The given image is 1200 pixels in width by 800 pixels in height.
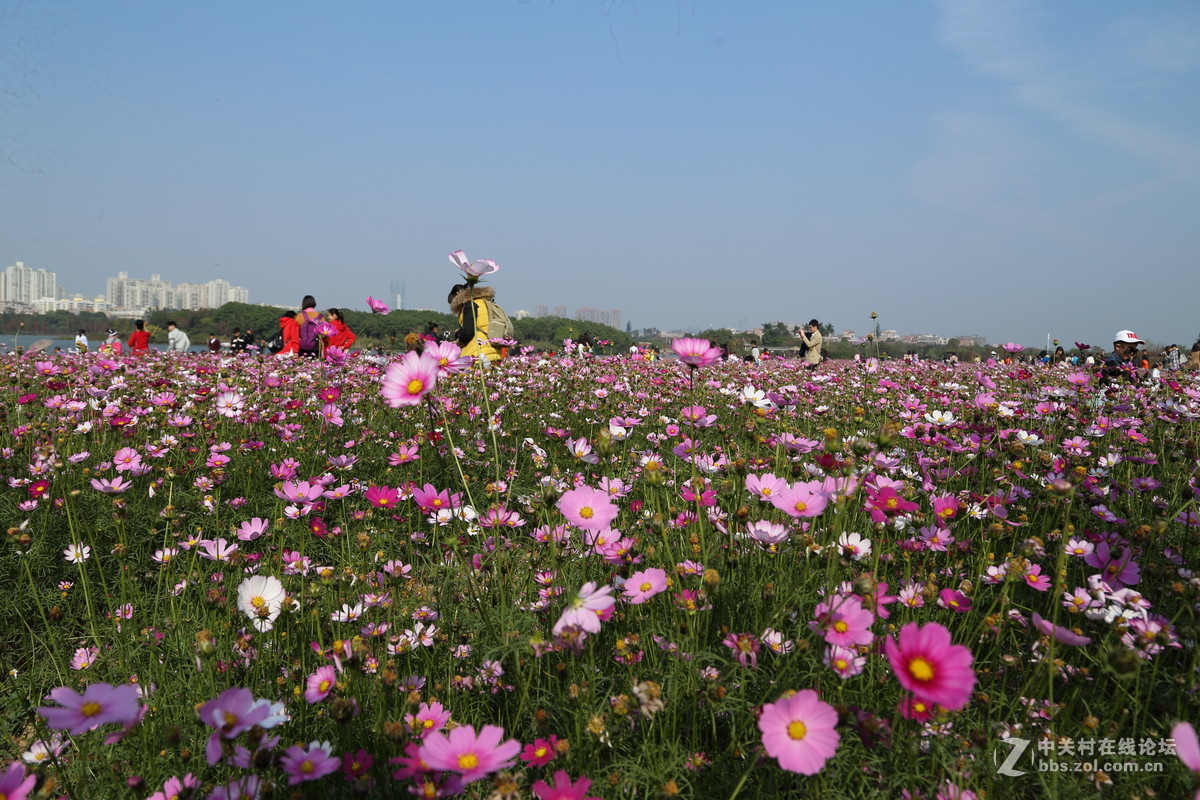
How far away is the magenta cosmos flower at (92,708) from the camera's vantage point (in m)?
0.71

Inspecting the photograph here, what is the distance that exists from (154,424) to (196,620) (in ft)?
5.91

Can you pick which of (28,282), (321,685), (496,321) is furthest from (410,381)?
(28,282)

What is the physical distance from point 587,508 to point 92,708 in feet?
2.42

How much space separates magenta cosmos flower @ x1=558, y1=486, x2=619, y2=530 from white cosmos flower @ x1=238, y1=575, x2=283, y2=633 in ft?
2.06

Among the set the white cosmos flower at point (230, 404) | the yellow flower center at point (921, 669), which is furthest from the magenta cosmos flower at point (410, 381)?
the white cosmos flower at point (230, 404)

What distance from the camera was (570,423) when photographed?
3.82 m

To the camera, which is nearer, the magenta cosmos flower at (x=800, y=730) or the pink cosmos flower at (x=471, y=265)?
the magenta cosmos flower at (x=800, y=730)

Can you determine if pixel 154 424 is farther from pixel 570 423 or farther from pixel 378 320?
pixel 378 320

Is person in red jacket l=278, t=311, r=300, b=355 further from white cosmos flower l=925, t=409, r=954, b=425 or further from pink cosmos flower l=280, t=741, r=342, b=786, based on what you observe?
pink cosmos flower l=280, t=741, r=342, b=786

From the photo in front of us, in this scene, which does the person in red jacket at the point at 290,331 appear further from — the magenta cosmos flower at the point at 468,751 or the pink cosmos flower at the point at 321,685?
the magenta cosmos flower at the point at 468,751

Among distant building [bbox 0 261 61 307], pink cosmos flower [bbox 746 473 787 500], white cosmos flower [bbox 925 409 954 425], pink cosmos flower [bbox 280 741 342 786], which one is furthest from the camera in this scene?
distant building [bbox 0 261 61 307]

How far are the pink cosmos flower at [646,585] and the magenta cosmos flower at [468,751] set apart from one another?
38 centimetres

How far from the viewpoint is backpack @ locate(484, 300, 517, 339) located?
564 centimetres

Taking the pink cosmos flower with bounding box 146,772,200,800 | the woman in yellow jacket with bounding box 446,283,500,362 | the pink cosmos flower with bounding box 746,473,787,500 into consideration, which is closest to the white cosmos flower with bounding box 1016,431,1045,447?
the pink cosmos flower with bounding box 746,473,787,500
